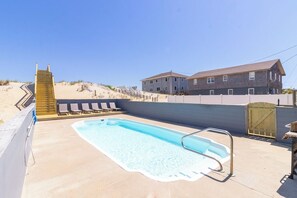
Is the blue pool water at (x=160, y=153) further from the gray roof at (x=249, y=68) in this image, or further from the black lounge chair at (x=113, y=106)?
the gray roof at (x=249, y=68)

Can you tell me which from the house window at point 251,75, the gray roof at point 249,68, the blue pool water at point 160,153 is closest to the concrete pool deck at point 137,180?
the blue pool water at point 160,153

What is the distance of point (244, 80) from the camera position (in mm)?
20703

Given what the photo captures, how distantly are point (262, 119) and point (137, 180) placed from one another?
5760mm

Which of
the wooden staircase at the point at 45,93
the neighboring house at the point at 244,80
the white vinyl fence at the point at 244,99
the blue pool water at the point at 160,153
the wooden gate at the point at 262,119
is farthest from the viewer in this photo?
the neighboring house at the point at 244,80

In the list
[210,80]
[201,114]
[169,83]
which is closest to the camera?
[201,114]

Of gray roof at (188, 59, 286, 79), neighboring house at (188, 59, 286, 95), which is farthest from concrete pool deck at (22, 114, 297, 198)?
gray roof at (188, 59, 286, 79)

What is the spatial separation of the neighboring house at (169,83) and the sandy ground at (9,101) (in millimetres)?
24214

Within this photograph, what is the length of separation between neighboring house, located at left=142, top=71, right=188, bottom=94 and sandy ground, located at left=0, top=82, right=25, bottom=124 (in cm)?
2421

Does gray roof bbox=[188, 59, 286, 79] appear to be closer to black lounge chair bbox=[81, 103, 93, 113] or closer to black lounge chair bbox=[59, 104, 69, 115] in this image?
black lounge chair bbox=[81, 103, 93, 113]

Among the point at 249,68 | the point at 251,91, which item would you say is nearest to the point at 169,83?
the point at 249,68

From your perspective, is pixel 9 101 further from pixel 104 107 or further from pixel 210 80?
pixel 210 80

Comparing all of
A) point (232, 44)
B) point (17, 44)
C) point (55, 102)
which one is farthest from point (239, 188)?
point (17, 44)

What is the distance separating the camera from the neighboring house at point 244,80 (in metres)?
19.2

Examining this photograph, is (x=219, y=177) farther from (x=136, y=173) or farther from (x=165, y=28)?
(x=165, y=28)
